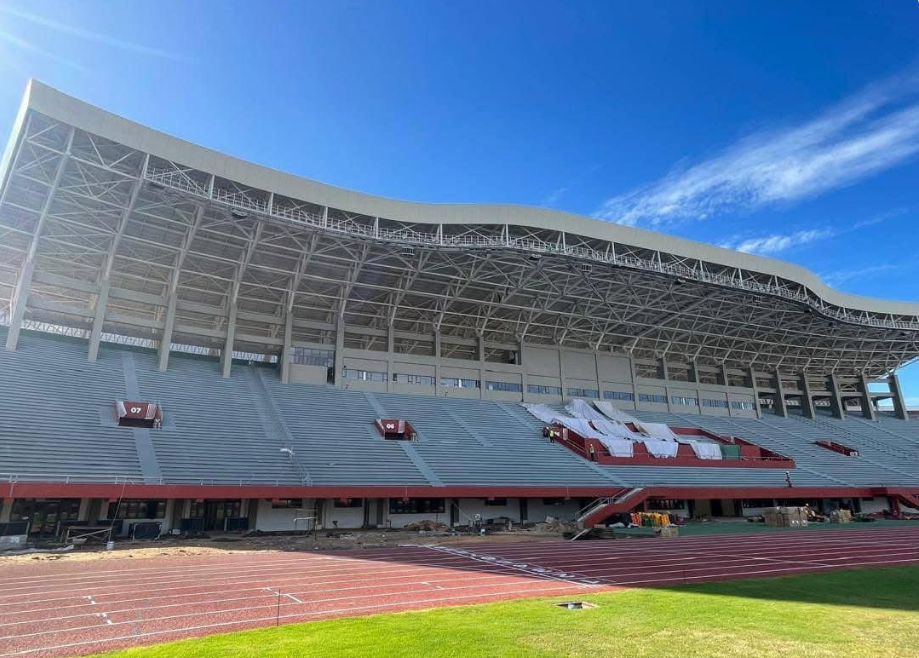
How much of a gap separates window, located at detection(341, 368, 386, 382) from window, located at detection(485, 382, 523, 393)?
30.6ft

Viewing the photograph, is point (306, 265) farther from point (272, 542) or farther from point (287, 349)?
point (272, 542)

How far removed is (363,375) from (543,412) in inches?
574

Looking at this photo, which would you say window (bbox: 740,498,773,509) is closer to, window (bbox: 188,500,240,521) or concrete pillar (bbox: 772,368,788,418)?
concrete pillar (bbox: 772,368,788,418)

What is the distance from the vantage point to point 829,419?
65.1 m

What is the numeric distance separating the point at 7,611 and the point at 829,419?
248 feet

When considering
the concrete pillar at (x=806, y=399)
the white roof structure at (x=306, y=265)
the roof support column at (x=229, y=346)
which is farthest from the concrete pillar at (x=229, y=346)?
the concrete pillar at (x=806, y=399)

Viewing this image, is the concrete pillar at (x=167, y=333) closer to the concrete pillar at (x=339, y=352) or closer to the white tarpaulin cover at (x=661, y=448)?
the concrete pillar at (x=339, y=352)

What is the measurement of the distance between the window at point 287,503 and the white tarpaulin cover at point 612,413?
92.3 feet

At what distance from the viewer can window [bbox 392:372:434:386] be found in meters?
43.2

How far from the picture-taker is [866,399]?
68.1 meters

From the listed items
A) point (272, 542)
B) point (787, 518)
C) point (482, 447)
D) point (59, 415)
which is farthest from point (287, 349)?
point (787, 518)

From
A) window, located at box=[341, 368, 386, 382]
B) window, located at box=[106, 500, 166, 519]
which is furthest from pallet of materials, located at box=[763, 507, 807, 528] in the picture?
window, located at box=[106, 500, 166, 519]

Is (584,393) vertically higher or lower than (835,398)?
lower

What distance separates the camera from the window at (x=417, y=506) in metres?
30.8
